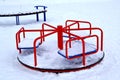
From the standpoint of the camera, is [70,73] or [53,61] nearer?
[70,73]

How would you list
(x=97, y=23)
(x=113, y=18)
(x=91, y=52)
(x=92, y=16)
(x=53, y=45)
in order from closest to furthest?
(x=91, y=52) < (x=53, y=45) < (x=97, y=23) < (x=113, y=18) < (x=92, y=16)

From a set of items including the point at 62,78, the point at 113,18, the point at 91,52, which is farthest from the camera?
the point at 113,18

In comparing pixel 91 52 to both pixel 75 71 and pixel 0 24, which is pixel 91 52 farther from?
pixel 0 24

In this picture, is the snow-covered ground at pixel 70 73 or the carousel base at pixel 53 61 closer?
the snow-covered ground at pixel 70 73

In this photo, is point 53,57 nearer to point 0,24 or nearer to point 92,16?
point 0,24

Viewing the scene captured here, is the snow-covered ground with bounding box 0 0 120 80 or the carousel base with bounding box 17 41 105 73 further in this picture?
the carousel base with bounding box 17 41 105 73

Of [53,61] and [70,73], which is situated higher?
[53,61]

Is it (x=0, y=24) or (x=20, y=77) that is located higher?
(x=0, y=24)

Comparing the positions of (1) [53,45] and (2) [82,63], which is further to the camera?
(1) [53,45]

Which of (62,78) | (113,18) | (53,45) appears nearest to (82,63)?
(62,78)

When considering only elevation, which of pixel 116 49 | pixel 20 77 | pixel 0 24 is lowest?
pixel 20 77

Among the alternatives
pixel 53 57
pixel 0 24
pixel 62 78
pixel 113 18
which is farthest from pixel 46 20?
pixel 62 78

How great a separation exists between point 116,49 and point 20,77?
8.53ft

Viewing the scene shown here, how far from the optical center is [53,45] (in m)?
6.11
